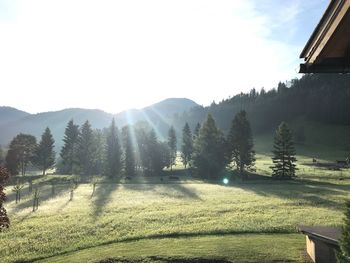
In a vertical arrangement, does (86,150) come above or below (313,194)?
above

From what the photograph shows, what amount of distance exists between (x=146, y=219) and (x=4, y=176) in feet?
66.4

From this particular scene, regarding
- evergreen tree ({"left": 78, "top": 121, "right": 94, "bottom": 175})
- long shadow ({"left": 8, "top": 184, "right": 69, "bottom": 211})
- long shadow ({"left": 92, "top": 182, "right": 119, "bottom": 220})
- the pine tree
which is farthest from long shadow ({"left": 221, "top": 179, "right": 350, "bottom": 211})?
evergreen tree ({"left": 78, "top": 121, "right": 94, "bottom": 175})

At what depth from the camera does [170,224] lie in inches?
1478

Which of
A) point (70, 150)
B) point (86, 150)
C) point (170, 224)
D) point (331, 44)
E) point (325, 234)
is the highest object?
point (70, 150)

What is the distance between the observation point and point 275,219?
37969 millimetres

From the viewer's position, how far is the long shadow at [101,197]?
4746cm

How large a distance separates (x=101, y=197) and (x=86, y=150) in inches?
2066

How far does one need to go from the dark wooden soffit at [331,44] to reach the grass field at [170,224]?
20.4 metres

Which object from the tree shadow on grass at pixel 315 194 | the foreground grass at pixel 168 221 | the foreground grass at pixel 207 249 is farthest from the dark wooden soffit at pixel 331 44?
the tree shadow on grass at pixel 315 194

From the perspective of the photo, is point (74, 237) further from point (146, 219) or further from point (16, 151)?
point (16, 151)

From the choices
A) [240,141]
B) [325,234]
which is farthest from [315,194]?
[240,141]

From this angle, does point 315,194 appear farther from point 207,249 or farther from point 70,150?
point 70,150

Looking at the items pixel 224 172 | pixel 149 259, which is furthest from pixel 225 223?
pixel 224 172

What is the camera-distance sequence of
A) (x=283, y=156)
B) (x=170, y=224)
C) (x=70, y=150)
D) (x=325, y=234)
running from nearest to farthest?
(x=325, y=234) < (x=170, y=224) < (x=283, y=156) < (x=70, y=150)
